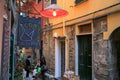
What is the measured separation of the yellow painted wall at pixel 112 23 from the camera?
6.86 meters

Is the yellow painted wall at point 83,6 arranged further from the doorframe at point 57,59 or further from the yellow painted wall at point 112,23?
the doorframe at point 57,59

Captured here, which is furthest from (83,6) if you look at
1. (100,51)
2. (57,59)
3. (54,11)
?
(57,59)

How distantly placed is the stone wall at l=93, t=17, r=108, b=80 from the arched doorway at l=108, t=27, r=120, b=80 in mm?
172

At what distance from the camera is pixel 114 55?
293 inches

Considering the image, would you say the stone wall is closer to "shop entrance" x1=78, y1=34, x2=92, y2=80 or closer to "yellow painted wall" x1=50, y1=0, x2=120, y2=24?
"yellow painted wall" x1=50, y1=0, x2=120, y2=24

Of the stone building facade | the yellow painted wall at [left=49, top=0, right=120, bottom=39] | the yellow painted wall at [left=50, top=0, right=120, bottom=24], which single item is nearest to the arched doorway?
the stone building facade

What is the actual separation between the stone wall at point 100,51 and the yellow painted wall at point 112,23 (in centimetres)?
23

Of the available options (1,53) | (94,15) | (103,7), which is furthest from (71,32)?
(1,53)

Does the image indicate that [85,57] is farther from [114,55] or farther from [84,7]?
[84,7]

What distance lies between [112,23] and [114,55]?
1.16m

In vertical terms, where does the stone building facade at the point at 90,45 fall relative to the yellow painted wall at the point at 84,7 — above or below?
below

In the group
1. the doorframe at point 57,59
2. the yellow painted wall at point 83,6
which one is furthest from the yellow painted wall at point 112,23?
the doorframe at point 57,59

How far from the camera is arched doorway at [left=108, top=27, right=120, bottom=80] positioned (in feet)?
23.9

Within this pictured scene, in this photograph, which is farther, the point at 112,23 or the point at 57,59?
the point at 57,59
